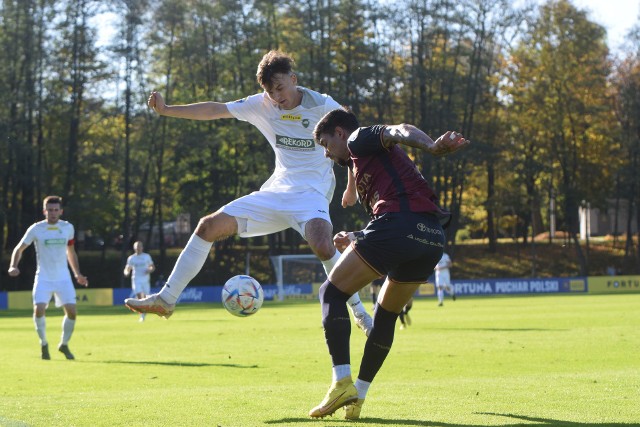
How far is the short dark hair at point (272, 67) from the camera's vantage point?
9172 millimetres

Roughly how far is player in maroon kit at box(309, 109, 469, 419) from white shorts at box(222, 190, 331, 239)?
Answer: 1416mm

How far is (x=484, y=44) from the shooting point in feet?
189

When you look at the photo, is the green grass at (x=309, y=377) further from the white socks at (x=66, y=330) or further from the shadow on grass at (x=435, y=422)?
the white socks at (x=66, y=330)

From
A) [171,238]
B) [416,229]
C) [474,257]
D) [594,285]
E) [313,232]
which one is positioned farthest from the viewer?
[171,238]

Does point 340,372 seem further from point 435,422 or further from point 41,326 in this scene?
point 41,326

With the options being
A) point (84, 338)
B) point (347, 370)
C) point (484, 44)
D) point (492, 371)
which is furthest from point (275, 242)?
point (347, 370)

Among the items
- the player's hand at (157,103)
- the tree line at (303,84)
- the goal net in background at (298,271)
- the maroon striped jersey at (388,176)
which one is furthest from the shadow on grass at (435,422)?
the tree line at (303,84)

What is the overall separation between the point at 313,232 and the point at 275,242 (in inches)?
1989

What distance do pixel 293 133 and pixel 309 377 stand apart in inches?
127

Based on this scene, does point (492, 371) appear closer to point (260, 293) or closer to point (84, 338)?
point (260, 293)

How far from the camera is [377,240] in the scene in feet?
24.8

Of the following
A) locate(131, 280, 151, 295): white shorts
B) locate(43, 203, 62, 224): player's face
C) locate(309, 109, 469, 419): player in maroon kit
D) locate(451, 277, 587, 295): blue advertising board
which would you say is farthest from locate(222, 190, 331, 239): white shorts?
locate(451, 277, 587, 295): blue advertising board

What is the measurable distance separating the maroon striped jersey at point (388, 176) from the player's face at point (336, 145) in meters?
0.22

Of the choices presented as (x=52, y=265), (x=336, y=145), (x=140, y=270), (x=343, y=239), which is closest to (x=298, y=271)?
(x=140, y=270)
